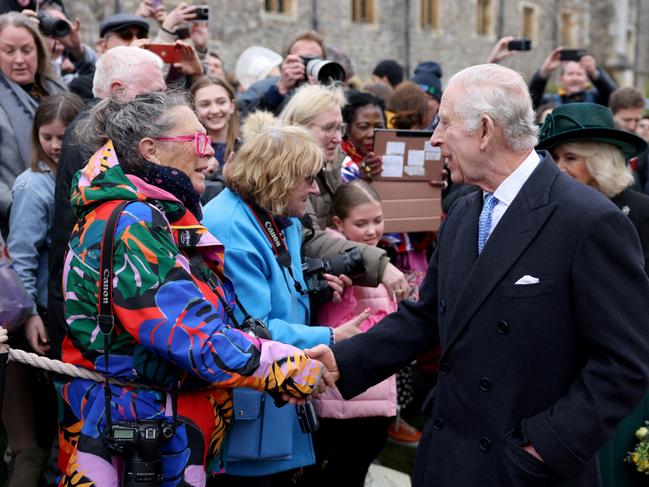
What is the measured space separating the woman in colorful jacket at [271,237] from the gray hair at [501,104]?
0.95 m

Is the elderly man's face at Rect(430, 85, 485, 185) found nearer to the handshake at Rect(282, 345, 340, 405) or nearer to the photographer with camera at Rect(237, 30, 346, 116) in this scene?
the handshake at Rect(282, 345, 340, 405)

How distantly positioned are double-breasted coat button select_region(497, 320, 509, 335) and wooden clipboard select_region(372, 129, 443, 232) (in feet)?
7.01

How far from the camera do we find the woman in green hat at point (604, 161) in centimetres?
363

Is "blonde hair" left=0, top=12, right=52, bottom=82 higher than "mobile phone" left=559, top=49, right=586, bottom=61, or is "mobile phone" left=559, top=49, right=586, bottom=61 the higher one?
"blonde hair" left=0, top=12, right=52, bottom=82

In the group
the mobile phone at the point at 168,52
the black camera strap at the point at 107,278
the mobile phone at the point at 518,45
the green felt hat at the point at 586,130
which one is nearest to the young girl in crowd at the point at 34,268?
the mobile phone at the point at 168,52

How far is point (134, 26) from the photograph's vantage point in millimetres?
5488

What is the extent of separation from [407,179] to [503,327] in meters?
2.27

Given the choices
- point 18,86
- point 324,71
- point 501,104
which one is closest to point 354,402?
point 501,104

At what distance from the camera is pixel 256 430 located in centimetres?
301

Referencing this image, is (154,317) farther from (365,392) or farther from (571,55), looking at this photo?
(571,55)

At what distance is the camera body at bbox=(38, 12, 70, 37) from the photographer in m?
5.29

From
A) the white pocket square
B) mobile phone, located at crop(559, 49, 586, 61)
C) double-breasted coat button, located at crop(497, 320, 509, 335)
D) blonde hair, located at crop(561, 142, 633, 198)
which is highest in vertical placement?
mobile phone, located at crop(559, 49, 586, 61)

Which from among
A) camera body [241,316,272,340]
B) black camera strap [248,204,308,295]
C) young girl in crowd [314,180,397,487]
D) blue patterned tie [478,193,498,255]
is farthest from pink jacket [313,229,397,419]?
blue patterned tie [478,193,498,255]

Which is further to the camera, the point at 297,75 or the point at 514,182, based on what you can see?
the point at 297,75
